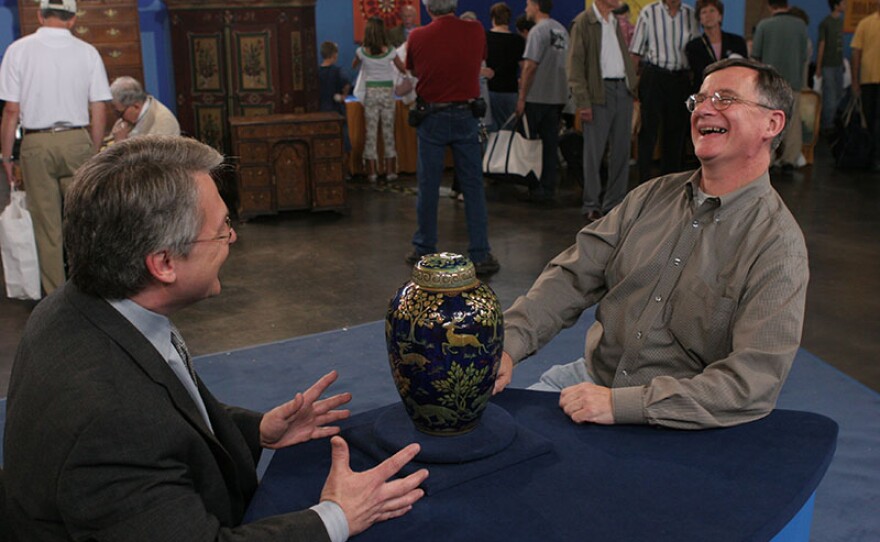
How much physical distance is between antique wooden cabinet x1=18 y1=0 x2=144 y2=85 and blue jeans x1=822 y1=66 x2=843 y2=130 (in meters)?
6.83

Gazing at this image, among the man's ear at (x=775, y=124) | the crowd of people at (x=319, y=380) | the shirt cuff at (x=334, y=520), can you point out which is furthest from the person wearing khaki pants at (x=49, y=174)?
the shirt cuff at (x=334, y=520)

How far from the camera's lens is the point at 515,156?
727cm

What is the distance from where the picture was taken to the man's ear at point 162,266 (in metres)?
1.51

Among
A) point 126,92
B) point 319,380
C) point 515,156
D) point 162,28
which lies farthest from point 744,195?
point 162,28

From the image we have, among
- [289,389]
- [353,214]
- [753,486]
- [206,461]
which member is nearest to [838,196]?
[353,214]

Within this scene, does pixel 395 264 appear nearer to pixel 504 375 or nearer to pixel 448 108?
pixel 448 108

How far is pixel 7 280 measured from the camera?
4.86 metres

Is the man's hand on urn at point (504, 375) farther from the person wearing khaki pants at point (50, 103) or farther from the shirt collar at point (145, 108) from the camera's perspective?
the shirt collar at point (145, 108)

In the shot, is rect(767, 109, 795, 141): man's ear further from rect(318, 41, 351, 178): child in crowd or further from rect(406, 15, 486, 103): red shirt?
rect(318, 41, 351, 178): child in crowd

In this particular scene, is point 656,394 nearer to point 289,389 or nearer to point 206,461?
point 206,461

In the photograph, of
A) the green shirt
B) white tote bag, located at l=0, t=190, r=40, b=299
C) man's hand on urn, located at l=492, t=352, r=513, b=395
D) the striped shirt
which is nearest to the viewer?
man's hand on urn, located at l=492, t=352, r=513, b=395

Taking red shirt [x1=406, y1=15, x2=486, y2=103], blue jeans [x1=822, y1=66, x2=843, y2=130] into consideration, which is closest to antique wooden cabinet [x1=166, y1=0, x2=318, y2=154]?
red shirt [x1=406, y1=15, x2=486, y2=103]

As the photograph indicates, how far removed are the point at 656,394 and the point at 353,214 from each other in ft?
17.5

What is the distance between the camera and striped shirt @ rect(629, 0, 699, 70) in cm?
646
